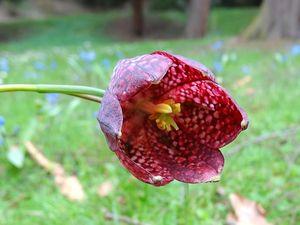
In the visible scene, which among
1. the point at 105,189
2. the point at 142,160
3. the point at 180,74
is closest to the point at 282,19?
the point at 105,189

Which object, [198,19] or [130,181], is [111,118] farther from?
[198,19]

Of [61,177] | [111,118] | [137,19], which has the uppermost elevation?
[111,118]

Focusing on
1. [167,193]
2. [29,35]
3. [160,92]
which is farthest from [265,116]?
[29,35]

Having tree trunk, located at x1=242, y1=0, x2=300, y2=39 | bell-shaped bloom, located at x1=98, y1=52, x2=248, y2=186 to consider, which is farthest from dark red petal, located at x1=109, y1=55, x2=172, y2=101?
tree trunk, located at x1=242, y1=0, x2=300, y2=39

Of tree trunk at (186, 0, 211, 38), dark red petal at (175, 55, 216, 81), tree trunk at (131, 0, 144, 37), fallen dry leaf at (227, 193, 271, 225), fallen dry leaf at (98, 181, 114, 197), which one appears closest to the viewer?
dark red petal at (175, 55, 216, 81)

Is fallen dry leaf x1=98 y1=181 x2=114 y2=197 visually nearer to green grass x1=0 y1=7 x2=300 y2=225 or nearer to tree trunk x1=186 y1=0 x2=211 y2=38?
green grass x1=0 y1=7 x2=300 y2=225

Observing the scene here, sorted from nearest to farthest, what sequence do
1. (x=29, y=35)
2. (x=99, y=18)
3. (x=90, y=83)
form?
(x=90, y=83)
(x=29, y=35)
(x=99, y=18)

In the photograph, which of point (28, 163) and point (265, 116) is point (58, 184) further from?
point (265, 116)
